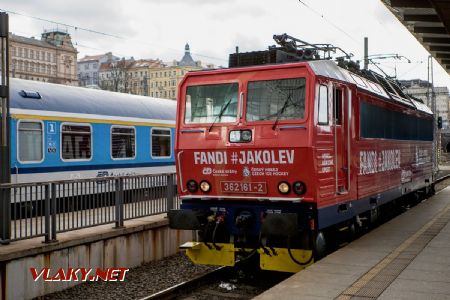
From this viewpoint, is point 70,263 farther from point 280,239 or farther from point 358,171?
point 358,171

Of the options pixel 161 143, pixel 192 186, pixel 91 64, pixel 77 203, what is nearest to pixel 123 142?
pixel 161 143

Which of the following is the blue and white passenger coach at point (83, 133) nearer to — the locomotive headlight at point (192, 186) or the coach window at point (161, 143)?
the coach window at point (161, 143)

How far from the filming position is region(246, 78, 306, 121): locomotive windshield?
26.9 feet

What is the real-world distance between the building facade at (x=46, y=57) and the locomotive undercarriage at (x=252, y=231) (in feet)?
295

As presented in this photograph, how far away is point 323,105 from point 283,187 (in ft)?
4.51

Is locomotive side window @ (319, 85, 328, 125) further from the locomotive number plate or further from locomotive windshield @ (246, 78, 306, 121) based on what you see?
the locomotive number plate

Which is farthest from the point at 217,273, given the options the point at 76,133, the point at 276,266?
the point at 76,133

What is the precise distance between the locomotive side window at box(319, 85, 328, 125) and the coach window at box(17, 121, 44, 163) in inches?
276

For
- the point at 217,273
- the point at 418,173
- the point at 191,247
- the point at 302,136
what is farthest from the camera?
the point at 418,173

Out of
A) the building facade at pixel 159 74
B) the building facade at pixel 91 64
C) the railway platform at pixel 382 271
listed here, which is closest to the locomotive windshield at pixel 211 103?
the railway platform at pixel 382 271

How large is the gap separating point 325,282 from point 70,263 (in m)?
4.12

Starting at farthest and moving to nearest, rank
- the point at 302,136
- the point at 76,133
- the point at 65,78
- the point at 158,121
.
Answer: the point at 65,78 < the point at 158,121 < the point at 76,133 < the point at 302,136

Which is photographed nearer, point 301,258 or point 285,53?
point 301,258

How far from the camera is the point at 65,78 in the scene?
10062 cm
